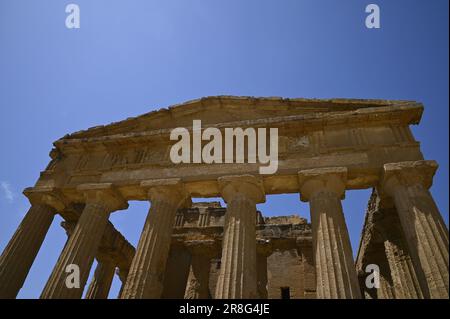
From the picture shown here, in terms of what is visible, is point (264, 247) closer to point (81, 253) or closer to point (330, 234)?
point (330, 234)

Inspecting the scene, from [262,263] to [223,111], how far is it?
7228mm

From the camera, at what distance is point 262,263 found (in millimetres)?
15797

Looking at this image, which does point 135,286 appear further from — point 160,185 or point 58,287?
point 160,185

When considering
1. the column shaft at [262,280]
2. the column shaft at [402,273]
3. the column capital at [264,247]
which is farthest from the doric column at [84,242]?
the column shaft at [402,273]

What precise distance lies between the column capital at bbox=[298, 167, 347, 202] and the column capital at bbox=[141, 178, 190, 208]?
4076mm

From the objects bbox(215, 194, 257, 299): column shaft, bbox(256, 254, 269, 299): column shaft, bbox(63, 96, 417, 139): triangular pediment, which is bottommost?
bbox(215, 194, 257, 299): column shaft

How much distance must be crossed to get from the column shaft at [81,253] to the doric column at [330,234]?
6965 mm

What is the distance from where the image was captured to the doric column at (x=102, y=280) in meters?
14.9

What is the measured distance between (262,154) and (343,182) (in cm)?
283

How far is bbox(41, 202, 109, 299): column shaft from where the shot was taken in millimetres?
10062

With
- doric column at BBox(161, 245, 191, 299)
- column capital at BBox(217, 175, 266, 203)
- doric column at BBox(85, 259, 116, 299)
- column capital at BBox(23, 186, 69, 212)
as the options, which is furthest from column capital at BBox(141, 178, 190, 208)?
doric column at BBox(85, 259, 116, 299)

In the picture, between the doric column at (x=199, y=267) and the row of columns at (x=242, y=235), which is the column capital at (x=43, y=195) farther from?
the doric column at (x=199, y=267)

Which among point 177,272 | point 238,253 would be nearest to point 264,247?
point 177,272

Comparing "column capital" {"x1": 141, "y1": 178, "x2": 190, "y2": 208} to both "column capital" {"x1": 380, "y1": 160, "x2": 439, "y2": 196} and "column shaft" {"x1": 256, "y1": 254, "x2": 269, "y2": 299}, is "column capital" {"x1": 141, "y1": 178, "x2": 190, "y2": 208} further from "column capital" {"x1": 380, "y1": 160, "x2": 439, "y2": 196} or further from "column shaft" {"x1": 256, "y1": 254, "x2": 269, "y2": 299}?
"column capital" {"x1": 380, "y1": 160, "x2": 439, "y2": 196}
